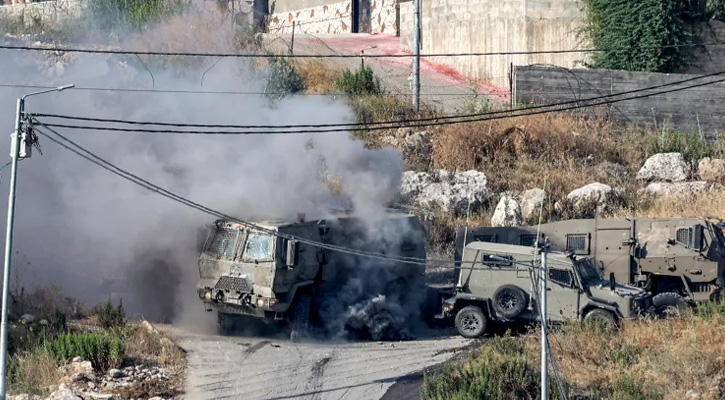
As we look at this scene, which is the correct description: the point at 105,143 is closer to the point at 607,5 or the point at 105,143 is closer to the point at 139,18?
the point at 139,18

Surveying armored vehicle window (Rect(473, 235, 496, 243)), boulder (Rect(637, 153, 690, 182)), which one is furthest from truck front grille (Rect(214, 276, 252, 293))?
boulder (Rect(637, 153, 690, 182))

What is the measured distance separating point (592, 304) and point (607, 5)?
59.4 feet

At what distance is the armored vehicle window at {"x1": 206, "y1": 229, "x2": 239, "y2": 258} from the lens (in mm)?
20469

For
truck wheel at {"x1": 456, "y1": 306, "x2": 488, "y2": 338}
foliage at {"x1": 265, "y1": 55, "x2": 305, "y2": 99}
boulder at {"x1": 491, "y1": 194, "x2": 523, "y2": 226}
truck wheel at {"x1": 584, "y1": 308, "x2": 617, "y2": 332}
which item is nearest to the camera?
truck wheel at {"x1": 584, "y1": 308, "x2": 617, "y2": 332}

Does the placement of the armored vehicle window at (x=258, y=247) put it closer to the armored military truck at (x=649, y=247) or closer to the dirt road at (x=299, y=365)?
the dirt road at (x=299, y=365)

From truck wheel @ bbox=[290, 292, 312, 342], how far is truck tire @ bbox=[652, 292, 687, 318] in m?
6.89

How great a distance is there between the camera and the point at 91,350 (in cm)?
1839

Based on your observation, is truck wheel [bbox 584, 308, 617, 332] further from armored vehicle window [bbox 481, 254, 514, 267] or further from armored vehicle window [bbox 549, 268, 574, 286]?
armored vehicle window [bbox 481, 254, 514, 267]

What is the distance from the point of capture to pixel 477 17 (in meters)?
37.5

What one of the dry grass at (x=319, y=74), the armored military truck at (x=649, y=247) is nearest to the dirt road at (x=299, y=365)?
the armored military truck at (x=649, y=247)

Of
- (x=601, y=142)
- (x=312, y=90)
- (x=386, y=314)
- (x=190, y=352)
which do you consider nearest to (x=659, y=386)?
(x=386, y=314)

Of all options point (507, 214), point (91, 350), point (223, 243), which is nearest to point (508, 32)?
point (507, 214)

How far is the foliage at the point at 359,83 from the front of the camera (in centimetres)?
3434

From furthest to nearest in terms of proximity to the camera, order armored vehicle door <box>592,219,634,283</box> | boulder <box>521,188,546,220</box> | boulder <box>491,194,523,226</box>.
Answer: boulder <box>521,188,546,220</box>
boulder <box>491,194,523,226</box>
armored vehicle door <box>592,219,634,283</box>
